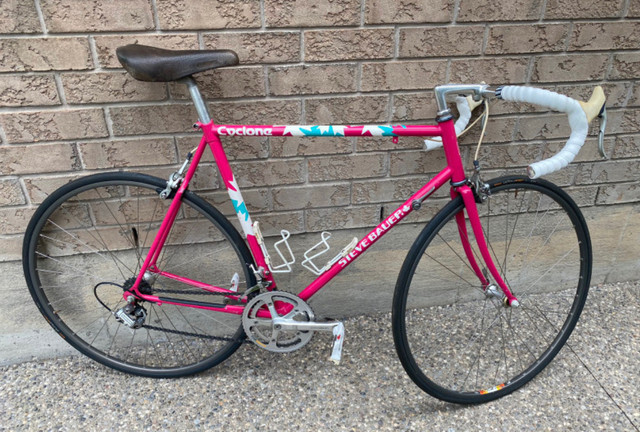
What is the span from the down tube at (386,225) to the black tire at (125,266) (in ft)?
1.14

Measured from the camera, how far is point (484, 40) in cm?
191

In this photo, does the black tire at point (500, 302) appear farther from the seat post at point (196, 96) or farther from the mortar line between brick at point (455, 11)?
the seat post at point (196, 96)

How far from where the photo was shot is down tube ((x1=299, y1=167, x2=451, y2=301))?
171cm

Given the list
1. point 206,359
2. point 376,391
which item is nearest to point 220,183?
point 206,359

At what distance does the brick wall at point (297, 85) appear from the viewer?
1715 mm

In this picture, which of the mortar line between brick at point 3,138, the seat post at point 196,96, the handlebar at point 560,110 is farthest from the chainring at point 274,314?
the mortar line between brick at point 3,138

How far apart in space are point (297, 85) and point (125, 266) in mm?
1253

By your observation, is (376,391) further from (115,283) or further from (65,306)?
(65,306)

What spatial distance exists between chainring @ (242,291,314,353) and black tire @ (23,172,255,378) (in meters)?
0.13

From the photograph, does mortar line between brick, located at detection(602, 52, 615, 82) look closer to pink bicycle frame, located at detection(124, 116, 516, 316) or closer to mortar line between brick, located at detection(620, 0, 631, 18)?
mortar line between brick, located at detection(620, 0, 631, 18)

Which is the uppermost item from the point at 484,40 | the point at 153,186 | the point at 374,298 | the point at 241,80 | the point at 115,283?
the point at 484,40

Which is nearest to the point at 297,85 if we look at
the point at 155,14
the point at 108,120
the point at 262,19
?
the point at 262,19

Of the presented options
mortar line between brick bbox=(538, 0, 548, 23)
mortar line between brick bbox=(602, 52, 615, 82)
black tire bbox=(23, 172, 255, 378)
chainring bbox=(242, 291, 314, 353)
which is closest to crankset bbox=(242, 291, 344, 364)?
chainring bbox=(242, 291, 314, 353)

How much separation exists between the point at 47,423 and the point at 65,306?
555mm
